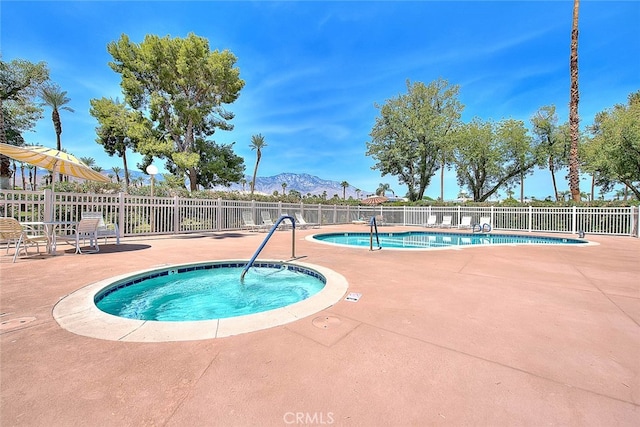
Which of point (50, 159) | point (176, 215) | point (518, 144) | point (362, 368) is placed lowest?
point (362, 368)

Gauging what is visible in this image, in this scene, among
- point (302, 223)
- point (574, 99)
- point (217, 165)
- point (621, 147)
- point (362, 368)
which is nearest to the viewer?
point (362, 368)

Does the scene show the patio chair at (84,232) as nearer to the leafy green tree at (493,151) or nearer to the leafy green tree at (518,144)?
the leafy green tree at (493,151)

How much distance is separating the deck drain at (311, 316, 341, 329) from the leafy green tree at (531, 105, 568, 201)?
2894cm

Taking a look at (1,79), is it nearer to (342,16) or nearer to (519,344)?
(342,16)

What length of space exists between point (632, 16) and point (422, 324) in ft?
52.3

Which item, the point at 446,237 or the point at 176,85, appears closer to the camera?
the point at 446,237

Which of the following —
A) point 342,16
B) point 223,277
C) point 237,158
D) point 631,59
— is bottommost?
point 223,277

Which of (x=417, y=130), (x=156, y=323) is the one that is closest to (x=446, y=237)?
(x=156, y=323)

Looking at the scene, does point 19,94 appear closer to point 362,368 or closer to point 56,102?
point 56,102

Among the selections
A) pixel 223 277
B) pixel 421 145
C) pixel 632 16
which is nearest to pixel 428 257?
pixel 223 277

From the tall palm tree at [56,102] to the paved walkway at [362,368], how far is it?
28291mm

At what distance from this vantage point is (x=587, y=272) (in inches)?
189

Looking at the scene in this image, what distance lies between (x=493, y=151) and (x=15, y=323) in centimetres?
2802

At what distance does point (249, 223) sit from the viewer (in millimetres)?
12422
